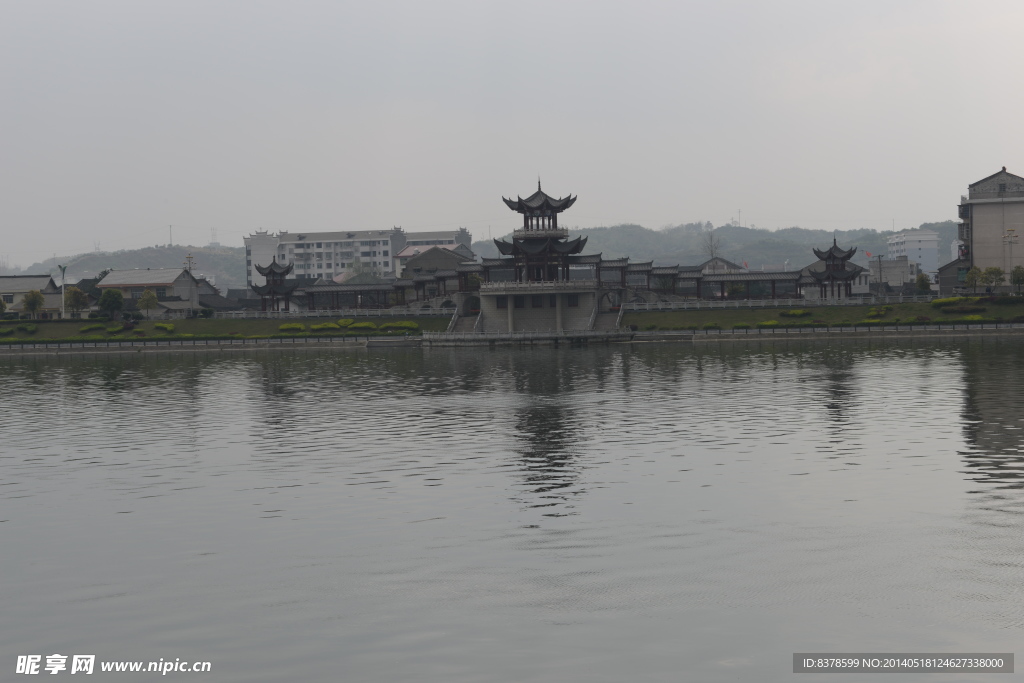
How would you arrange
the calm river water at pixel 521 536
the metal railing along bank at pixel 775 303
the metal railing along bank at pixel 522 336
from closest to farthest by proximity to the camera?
1. the calm river water at pixel 521 536
2. the metal railing along bank at pixel 522 336
3. the metal railing along bank at pixel 775 303

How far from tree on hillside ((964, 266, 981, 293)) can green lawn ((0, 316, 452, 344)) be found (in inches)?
2623

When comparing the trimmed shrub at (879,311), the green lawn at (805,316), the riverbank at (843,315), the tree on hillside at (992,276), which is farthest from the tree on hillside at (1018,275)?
the trimmed shrub at (879,311)

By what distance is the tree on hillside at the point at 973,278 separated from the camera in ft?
401

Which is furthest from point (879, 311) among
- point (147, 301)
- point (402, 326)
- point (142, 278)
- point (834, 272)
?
point (142, 278)

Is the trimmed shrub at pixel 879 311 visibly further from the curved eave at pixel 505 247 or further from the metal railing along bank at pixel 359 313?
the metal railing along bank at pixel 359 313

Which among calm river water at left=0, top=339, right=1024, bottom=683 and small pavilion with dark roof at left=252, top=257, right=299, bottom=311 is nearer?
calm river water at left=0, top=339, right=1024, bottom=683

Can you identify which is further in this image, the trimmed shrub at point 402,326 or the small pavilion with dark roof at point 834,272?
the small pavilion with dark roof at point 834,272

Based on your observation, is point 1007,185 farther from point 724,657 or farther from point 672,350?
point 724,657

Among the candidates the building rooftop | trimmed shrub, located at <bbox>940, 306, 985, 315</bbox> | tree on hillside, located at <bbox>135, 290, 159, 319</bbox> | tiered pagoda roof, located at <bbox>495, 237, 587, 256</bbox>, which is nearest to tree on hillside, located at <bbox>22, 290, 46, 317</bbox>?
tree on hillside, located at <bbox>135, 290, 159, 319</bbox>

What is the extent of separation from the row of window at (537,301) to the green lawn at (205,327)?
760cm

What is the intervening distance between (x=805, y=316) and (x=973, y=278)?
27010mm

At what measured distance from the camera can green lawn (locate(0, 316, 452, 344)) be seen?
123 m

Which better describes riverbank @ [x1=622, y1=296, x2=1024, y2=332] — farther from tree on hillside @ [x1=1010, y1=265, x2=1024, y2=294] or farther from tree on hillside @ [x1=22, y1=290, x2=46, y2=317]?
tree on hillside @ [x1=22, y1=290, x2=46, y2=317]

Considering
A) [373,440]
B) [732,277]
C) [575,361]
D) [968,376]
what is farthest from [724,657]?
[732,277]
